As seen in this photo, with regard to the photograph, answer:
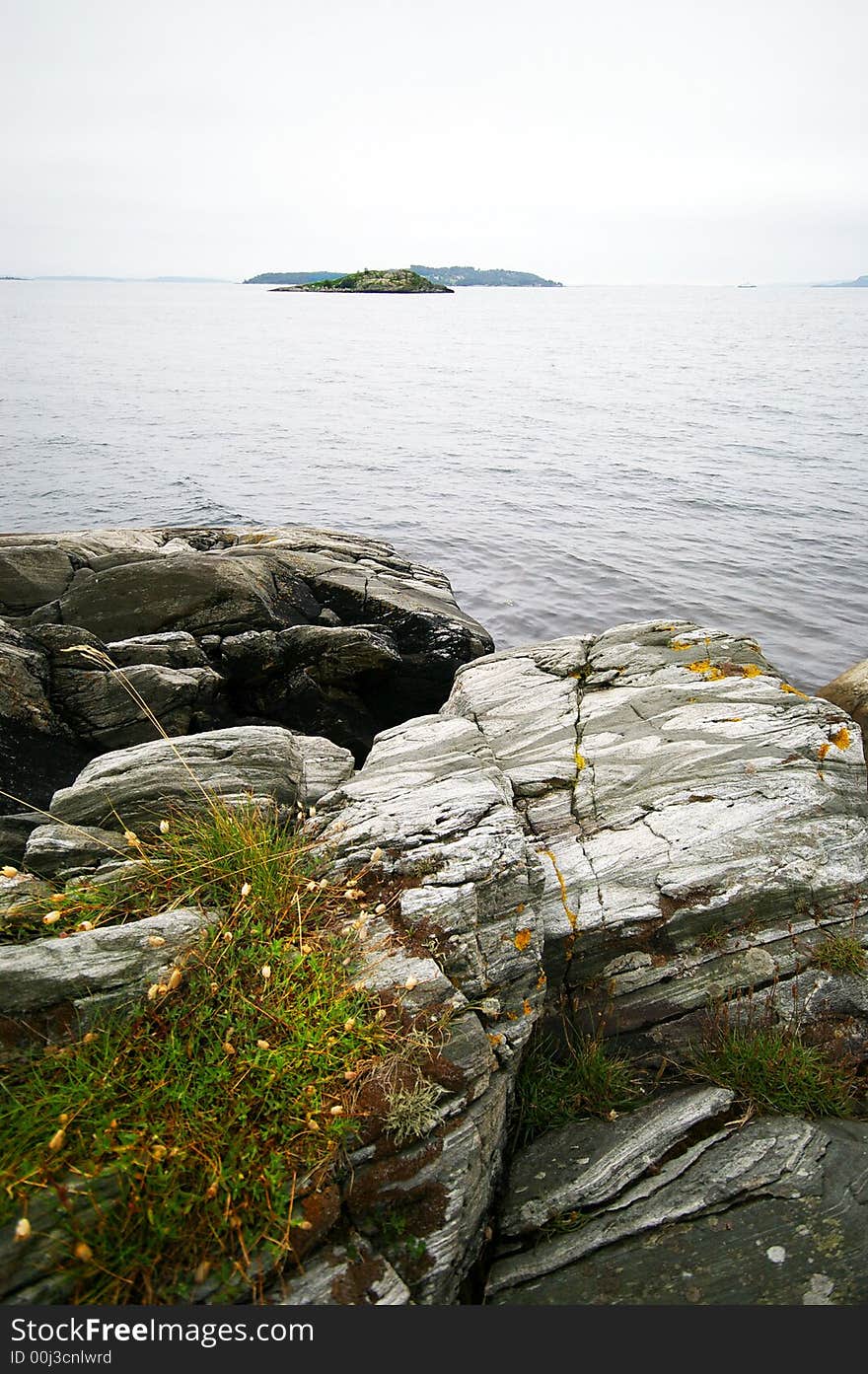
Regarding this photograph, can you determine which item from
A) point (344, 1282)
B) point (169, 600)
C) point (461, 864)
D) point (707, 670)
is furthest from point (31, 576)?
point (344, 1282)

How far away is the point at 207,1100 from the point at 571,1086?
102 inches

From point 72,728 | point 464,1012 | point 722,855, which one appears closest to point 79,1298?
A: point 464,1012

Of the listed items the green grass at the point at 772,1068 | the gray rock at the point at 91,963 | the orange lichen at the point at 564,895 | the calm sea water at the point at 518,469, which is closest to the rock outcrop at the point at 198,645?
the calm sea water at the point at 518,469

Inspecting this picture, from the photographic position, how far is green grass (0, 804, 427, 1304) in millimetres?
3152

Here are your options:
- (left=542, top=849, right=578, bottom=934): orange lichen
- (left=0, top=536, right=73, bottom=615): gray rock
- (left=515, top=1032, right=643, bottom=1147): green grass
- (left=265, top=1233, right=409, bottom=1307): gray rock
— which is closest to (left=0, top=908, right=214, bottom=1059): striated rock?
(left=265, top=1233, right=409, bottom=1307): gray rock

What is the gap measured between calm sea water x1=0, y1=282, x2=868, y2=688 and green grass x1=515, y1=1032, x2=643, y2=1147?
11.7 metres

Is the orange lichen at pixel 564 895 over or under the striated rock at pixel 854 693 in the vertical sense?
under

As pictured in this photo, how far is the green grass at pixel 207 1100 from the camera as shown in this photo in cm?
315

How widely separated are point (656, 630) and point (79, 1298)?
8.67 m

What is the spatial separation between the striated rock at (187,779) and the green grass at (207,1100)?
1298 millimetres

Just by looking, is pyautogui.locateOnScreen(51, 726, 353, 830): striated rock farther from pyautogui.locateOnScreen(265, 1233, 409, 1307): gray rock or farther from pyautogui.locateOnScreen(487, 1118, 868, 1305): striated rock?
pyautogui.locateOnScreen(487, 1118, 868, 1305): striated rock

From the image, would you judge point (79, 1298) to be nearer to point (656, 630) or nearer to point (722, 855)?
point (722, 855)

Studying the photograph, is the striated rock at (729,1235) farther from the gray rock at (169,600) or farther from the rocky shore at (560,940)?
the gray rock at (169,600)

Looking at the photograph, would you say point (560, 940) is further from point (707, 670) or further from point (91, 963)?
point (707, 670)
